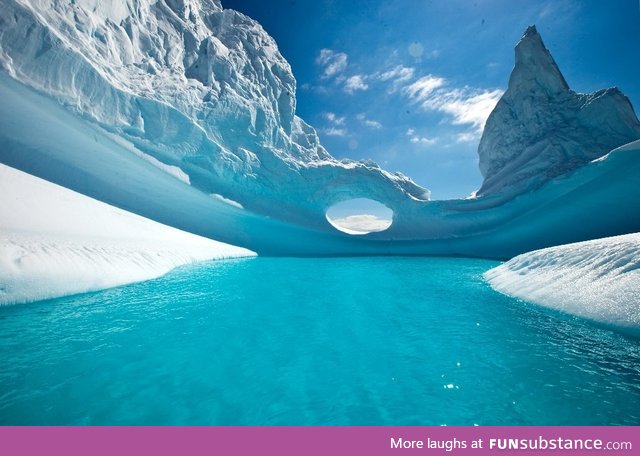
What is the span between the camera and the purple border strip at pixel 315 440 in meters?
2.17

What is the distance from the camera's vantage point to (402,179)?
67.0ft

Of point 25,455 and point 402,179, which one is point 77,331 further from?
point 402,179

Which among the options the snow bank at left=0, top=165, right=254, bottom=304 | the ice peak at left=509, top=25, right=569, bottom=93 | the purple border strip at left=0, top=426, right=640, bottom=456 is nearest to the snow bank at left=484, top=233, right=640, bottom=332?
the purple border strip at left=0, top=426, right=640, bottom=456

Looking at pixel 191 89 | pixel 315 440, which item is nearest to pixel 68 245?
pixel 315 440

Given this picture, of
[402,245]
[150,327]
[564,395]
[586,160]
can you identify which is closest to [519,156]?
[586,160]

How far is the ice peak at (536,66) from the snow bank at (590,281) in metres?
16.1

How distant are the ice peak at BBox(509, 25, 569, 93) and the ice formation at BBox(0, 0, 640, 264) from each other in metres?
0.07

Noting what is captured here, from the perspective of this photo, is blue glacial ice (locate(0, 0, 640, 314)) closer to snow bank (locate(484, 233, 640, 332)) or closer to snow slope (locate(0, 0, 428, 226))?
snow slope (locate(0, 0, 428, 226))

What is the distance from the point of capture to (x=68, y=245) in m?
7.27

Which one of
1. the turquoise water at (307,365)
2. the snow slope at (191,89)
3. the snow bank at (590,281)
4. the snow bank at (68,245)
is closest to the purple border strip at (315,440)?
the turquoise water at (307,365)

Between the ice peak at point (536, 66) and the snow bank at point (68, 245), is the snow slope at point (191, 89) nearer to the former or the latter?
the snow bank at point (68, 245)

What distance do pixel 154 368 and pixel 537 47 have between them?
25.4 m

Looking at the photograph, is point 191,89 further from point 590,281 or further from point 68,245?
point 590,281

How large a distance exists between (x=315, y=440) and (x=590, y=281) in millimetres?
6447
